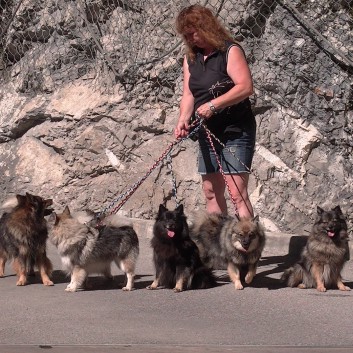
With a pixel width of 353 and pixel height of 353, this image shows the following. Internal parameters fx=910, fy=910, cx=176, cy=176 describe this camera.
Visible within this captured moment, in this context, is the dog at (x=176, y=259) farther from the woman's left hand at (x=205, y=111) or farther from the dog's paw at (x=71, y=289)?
the woman's left hand at (x=205, y=111)

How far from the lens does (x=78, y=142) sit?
36.3 feet

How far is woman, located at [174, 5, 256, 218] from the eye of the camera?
775 cm

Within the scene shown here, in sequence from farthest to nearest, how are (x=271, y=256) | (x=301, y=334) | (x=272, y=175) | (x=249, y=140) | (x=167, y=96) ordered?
(x=167, y=96) → (x=272, y=175) → (x=271, y=256) → (x=249, y=140) → (x=301, y=334)

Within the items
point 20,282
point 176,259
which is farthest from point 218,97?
point 20,282

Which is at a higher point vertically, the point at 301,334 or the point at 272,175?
the point at 272,175

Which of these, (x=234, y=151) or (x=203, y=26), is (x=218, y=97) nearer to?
(x=234, y=151)

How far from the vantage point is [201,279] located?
7723mm

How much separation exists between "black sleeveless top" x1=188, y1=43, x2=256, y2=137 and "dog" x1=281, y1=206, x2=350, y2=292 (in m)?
1.06

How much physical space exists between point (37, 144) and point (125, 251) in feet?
12.9

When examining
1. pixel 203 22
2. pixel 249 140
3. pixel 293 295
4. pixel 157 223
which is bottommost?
pixel 293 295

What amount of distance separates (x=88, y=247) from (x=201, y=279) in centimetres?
100

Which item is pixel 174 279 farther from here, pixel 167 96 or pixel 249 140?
pixel 167 96

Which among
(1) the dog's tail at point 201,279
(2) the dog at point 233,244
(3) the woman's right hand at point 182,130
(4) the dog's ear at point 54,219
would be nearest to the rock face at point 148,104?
(3) the woman's right hand at point 182,130

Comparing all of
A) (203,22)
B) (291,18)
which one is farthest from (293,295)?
(291,18)
